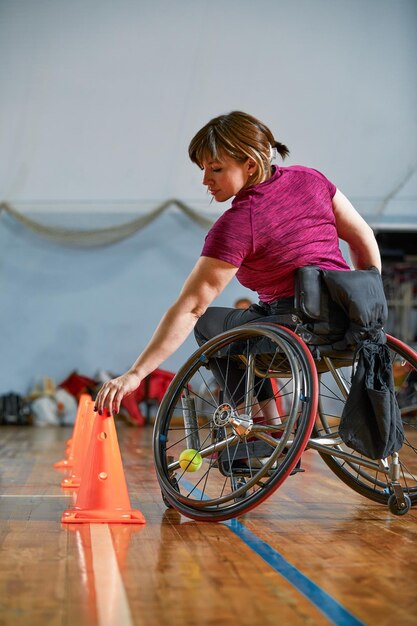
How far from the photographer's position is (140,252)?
27.8 ft

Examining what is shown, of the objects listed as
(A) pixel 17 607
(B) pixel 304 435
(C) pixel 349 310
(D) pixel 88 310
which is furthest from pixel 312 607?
(D) pixel 88 310

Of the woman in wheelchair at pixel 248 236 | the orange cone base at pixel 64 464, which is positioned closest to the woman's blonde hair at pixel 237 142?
the woman in wheelchair at pixel 248 236

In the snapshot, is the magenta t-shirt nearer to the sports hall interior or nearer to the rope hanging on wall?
the sports hall interior

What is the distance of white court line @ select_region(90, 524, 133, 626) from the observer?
4.69 feet

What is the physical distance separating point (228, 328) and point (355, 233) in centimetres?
46

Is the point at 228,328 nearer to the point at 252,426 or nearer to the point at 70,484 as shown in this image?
the point at 252,426

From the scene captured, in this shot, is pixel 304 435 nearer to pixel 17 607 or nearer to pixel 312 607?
pixel 312 607

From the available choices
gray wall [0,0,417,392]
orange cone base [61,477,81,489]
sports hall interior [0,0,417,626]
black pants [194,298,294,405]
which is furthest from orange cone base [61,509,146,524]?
gray wall [0,0,417,392]

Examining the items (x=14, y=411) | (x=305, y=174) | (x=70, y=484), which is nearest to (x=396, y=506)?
(x=305, y=174)

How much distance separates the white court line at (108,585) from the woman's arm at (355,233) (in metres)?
1.10

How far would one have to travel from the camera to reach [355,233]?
268 centimetres

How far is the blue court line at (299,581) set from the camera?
1456 mm

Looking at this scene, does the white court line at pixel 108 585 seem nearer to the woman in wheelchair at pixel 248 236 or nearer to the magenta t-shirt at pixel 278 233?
the woman in wheelchair at pixel 248 236

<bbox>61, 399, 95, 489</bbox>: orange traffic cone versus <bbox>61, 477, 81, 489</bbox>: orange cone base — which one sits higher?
<bbox>61, 399, 95, 489</bbox>: orange traffic cone
